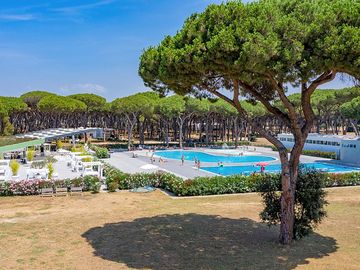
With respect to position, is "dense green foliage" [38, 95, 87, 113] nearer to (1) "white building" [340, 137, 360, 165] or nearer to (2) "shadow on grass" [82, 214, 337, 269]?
(1) "white building" [340, 137, 360, 165]

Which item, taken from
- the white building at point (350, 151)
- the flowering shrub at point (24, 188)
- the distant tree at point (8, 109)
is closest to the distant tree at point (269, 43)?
the flowering shrub at point (24, 188)

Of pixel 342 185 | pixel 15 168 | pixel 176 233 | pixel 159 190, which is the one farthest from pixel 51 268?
pixel 342 185

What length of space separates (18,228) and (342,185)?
1919 cm

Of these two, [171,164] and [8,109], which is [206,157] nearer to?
[171,164]

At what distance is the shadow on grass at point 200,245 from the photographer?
37.1 feet

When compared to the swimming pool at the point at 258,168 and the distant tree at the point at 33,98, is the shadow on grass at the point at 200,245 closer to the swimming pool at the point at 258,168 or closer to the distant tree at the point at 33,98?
the swimming pool at the point at 258,168

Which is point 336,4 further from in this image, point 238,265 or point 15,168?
point 15,168

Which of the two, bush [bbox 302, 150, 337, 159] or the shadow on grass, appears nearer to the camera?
the shadow on grass

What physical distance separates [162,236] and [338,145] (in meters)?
34.8

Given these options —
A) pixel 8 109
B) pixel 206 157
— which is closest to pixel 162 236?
pixel 206 157

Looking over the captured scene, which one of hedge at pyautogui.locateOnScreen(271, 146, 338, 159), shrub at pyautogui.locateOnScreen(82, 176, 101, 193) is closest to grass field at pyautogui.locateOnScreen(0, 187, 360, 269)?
shrub at pyautogui.locateOnScreen(82, 176, 101, 193)

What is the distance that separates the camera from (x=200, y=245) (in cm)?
1301

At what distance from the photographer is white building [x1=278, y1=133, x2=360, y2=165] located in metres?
39.6

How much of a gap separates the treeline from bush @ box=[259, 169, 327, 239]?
2363cm
